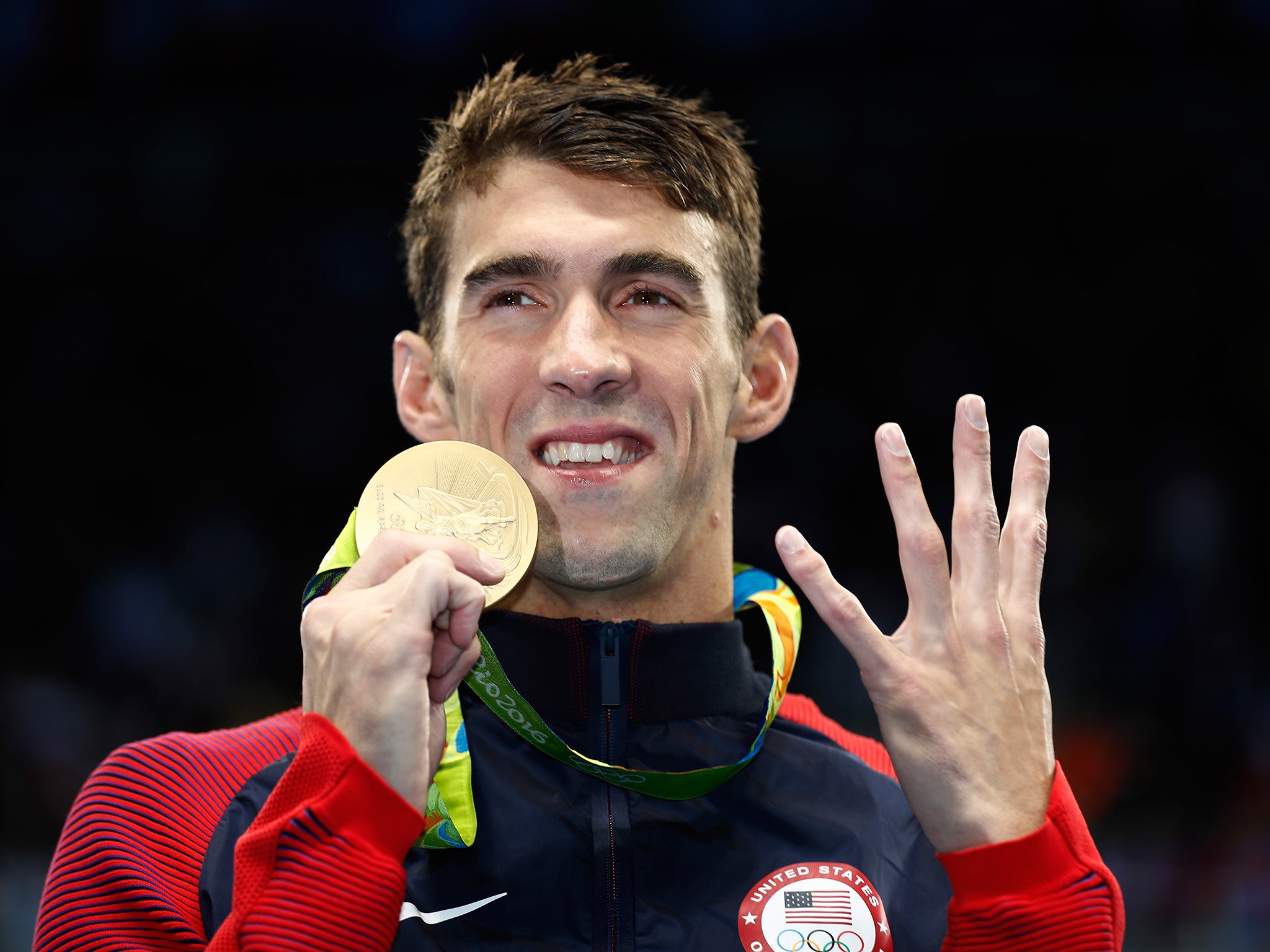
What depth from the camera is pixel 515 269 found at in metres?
2.67

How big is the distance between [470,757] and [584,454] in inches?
26.3

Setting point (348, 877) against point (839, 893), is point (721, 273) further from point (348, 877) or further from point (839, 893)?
point (348, 877)

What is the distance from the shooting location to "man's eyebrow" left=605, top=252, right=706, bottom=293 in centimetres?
266

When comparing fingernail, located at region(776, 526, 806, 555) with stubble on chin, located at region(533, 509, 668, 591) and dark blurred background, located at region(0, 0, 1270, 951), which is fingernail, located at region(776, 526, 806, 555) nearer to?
stubble on chin, located at region(533, 509, 668, 591)

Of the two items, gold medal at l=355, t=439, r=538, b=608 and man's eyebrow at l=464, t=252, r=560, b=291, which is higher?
man's eyebrow at l=464, t=252, r=560, b=291

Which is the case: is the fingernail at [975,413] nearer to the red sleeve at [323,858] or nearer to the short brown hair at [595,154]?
the short brown hair at [595,154]

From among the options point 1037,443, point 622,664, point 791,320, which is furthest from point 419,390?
point 791,320

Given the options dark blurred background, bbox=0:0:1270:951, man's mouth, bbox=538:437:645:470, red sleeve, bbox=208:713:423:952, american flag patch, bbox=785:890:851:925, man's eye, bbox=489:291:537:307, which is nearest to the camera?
red sleeve, bbox=208:713:423:952

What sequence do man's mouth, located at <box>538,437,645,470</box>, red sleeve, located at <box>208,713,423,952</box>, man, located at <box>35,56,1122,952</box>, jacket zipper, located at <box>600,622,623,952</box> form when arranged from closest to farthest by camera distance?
red sleeve, located at <box>208,713,423,952</box>
man, located at <box>35,56,1122,952</box>
jacket zipper, located at <box>600,622,623,952</box>
man's mouth, located at <box>538,437,645,470</box>

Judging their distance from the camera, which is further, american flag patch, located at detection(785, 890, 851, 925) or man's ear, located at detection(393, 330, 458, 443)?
man's ear, located at detection(393, 330, 458, 443)

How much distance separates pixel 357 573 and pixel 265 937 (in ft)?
1.94

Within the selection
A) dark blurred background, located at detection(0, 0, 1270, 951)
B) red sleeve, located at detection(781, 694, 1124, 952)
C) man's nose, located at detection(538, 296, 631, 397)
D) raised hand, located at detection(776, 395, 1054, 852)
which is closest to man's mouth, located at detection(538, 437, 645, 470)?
man's nose, located at detection(538, 296, 631, 397)

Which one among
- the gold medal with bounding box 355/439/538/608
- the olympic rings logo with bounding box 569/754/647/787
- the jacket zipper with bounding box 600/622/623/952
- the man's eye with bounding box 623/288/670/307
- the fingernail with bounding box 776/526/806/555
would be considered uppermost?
the man's eye with bounding box 623/288/670/307

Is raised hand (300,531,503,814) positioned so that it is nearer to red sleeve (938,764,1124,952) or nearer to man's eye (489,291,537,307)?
man's eye (489,291,537,307)
